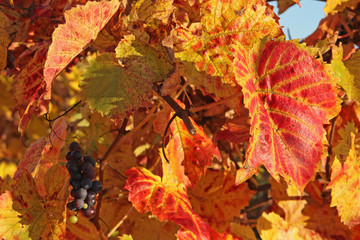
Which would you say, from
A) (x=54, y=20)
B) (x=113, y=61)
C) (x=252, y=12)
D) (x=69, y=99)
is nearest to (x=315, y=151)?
(x=252, y=12)

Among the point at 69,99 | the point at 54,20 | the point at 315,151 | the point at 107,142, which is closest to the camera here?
the point at 315,151

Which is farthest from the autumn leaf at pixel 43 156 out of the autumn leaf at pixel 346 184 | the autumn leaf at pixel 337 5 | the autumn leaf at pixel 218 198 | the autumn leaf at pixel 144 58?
the autumn leaf at pixel 337 5

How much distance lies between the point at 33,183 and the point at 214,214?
547 mm

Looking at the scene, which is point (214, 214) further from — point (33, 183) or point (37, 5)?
point (37, 5)

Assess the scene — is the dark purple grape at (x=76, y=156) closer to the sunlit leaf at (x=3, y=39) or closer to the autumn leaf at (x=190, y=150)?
the autumn leaf at (x=190, y=150)

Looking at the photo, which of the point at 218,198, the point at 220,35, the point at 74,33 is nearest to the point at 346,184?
the point at 218,198

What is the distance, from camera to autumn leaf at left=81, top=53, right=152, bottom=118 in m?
0.76

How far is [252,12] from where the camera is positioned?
2.73 feet

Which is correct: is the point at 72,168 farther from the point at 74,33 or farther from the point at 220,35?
the point at 220,35

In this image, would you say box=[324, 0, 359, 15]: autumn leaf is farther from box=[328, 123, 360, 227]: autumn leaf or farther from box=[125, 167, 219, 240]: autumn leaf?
box=[125, 167, 219, 240]: autumn leaf

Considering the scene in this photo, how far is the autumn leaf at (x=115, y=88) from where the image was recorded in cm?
76

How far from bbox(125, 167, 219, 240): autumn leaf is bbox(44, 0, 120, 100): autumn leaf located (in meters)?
0.29

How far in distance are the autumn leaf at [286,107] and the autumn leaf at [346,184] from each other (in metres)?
0.29

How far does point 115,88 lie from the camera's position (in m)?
0.78
